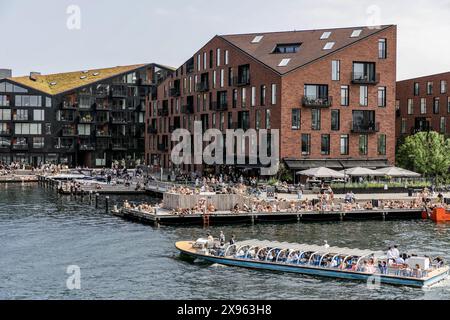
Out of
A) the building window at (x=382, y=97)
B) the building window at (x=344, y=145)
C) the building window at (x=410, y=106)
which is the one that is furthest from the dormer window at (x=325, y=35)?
the building window at (x=410, y=106)

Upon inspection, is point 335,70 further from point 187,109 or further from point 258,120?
point 187,109

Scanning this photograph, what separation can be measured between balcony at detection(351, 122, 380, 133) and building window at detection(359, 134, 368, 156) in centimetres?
97

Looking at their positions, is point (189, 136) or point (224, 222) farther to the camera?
point (189, 136)

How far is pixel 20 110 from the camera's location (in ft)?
495

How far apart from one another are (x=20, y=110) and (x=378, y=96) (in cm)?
8476

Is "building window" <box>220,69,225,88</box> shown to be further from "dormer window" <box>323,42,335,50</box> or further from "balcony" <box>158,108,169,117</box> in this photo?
"balcony" <box>158,108,169,117</box>

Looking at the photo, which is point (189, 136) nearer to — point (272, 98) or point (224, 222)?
point (272, 98)

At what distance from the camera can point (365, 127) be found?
9650 centimetres

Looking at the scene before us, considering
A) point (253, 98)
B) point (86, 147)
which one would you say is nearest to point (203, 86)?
point (253, 98)

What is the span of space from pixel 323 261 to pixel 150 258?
→ 1320 cm

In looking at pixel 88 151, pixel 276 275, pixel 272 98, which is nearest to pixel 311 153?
pixel 272 98

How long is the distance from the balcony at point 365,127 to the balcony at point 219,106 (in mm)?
21047

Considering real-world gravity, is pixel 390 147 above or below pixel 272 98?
below
